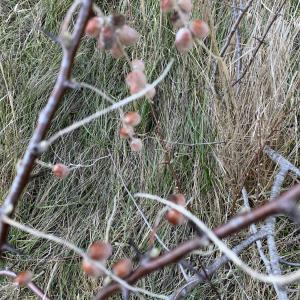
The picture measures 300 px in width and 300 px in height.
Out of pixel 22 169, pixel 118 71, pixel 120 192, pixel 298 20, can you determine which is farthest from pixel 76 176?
pixel 22 169

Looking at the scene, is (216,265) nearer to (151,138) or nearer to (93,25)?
(151,138)

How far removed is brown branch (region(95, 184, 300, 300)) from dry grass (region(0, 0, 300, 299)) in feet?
2.12

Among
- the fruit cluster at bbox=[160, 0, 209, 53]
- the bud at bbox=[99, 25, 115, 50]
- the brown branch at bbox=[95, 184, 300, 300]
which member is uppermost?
the fruit cluster at bbox=[160, 0, 209, 53]

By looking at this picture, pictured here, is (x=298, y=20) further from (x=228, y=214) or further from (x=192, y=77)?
(x=228, y=214)

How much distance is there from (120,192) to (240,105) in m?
0.35

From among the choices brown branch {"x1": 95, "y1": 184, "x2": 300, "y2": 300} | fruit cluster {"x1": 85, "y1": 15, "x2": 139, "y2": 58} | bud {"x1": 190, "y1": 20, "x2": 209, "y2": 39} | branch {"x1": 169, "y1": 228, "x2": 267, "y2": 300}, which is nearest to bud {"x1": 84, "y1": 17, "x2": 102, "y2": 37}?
fruit cluster {"x1": 85, "y1": 15, "x2": 139, "y2": 58}

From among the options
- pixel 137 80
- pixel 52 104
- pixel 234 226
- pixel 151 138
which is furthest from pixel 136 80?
pixel 151 138

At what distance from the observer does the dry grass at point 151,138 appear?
1103 millimetres

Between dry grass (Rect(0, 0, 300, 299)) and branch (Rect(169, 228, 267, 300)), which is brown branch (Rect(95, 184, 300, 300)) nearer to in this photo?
branch (Rect(169, 228, 267, 300))

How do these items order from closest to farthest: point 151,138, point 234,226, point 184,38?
1. point 234,226
2. point 184,38
3. point 151,138

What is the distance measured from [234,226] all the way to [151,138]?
0.80 m

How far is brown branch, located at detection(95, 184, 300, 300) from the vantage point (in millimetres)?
364

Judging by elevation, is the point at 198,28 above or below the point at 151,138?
above

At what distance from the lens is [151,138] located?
3.93 ft
